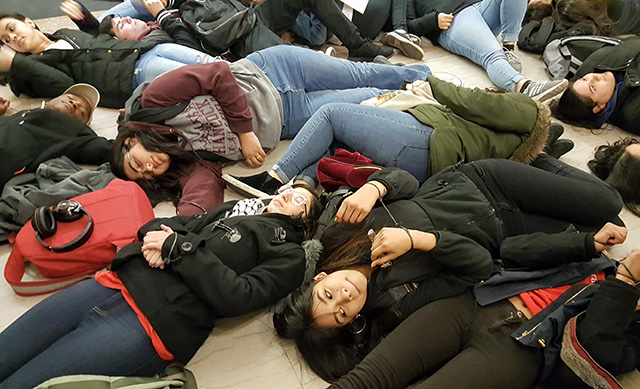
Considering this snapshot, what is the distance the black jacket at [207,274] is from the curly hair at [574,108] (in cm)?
157

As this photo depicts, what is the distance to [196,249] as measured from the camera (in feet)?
3.79

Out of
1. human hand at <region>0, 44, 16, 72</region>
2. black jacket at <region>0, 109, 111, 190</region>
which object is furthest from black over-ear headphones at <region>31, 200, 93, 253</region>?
human hand at <region>0, 44, 16, 72</region>

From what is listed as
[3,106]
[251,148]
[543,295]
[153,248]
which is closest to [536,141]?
[543,295]

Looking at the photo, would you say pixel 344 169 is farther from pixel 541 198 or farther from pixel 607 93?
pixel 607 93

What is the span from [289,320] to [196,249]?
0.35 metres

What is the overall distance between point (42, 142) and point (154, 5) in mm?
1000

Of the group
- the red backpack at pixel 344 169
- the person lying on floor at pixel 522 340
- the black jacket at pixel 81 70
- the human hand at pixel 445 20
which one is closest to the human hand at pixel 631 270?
the person lying on floor at pixel 522 340

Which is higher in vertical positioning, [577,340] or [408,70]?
[408,70]

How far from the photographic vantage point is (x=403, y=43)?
2.42 m

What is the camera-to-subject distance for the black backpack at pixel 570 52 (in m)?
2.22

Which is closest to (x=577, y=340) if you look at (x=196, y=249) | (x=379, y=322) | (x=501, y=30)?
(x=379, y=322)

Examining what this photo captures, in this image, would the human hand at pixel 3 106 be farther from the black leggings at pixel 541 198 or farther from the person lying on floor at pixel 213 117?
the black leggings at pixel 541 198

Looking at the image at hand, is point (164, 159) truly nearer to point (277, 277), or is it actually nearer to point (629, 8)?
point (277, 277)

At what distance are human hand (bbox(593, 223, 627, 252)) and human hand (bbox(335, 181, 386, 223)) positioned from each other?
65 centimetres
